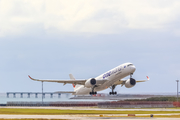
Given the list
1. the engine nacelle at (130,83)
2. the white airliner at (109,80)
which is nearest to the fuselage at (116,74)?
the white airliner at (109,80)

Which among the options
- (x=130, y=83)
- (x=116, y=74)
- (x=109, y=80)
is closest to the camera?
(x=116, y=74)

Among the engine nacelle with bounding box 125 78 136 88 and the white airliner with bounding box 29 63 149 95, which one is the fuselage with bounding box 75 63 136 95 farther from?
the engine nacelle with bounding box 125 78 136 88

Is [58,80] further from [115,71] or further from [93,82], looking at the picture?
[115,71]

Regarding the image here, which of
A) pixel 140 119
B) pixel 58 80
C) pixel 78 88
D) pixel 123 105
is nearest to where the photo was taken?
pixel 140 119

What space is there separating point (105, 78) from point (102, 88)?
4.26 meters

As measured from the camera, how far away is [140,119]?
204 ft

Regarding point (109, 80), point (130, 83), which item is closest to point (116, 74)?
point (109, 80)

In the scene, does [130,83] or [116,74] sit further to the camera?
[130,83]

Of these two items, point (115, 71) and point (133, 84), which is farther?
point (133, 84)

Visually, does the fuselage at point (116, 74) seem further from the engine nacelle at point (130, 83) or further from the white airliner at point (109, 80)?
the engine nacelle at point (130, 83)

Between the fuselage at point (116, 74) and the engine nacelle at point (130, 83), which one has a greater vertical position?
the fuselage at point (116, 74)

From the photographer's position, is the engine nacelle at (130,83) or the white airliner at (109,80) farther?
the engine nacelle at (130,83)

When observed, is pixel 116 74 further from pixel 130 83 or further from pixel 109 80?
pixel 130 83

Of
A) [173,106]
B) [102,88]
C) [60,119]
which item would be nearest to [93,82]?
[102,88]
